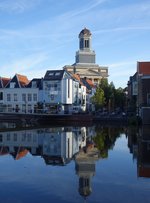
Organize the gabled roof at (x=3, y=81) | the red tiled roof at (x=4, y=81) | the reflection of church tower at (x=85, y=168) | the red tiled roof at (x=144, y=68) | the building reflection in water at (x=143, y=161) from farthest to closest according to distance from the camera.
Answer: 1. the red tiled roof at (x=4, y=81)
2. the gabled roof at (x=3, y=81)
3. the red tiled roof at (x=144, y=68)
4. the building reflection in water at (x=143, y=161)
5. the reflection of church tower at (x=85, y=168)

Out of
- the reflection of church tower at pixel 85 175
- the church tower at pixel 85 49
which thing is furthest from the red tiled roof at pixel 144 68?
the church tower at pixel 85 49

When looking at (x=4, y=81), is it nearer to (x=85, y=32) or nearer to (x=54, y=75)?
(x=54, y=75)

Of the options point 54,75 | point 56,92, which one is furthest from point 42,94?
point 54,75

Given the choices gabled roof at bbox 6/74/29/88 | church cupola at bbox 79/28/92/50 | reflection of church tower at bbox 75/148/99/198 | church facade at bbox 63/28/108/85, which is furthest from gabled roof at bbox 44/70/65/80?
church cupola at bbox 79/28/92/50

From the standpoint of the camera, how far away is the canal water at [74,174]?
476 inches

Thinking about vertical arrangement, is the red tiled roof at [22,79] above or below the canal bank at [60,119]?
above

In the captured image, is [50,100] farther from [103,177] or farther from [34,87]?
[103,177]

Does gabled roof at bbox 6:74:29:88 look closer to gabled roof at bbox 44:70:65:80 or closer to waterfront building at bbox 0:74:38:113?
waterfront building at bbox 0:74:38:113

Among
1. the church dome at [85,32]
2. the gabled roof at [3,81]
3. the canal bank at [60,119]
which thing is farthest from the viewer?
the church dome at [85,32]

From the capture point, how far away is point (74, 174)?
1589 centimetres

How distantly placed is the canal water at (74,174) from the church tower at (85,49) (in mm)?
101788

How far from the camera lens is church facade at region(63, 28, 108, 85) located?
12406 centimetres

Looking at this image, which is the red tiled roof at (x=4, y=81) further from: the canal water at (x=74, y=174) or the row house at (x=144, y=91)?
the canal water at (x=74, y=174)

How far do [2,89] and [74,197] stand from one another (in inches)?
2576
